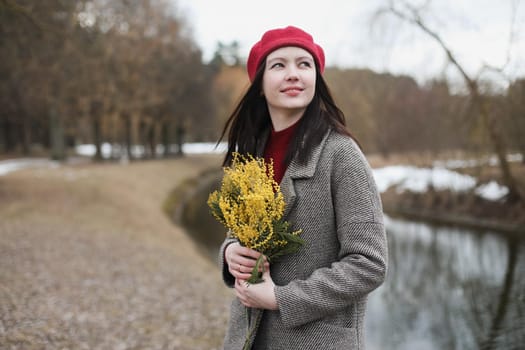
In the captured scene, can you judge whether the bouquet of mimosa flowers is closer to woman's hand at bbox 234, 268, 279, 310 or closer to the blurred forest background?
woman's hand at bbox 234, 268, 279, 310

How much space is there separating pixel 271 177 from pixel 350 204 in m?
0.32

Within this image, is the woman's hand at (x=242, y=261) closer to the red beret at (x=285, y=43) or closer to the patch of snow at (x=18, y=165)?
the red beret at (x=285, y=43)

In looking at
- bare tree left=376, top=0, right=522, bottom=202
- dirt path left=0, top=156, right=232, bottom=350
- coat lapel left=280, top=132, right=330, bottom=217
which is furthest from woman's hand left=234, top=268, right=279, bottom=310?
bare tree left=376, top=0, right=522, bottom=202

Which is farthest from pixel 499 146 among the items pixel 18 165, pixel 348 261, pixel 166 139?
pixel 166 139

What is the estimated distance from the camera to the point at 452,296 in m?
9.52

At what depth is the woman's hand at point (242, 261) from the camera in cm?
180

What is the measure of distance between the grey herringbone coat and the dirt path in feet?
13.6

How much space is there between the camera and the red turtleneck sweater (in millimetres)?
1938

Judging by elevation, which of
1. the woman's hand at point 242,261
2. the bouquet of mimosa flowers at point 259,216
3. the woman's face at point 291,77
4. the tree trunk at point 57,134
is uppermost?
the woman's face at point 291,77

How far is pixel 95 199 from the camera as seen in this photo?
639 inches

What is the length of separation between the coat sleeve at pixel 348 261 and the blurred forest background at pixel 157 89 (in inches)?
34.7

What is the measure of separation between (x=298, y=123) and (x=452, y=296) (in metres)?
8.88

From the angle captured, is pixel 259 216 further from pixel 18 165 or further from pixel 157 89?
pixel 157 89

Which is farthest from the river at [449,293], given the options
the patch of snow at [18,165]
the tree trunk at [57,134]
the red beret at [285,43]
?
the tree trunk at [57,134]
